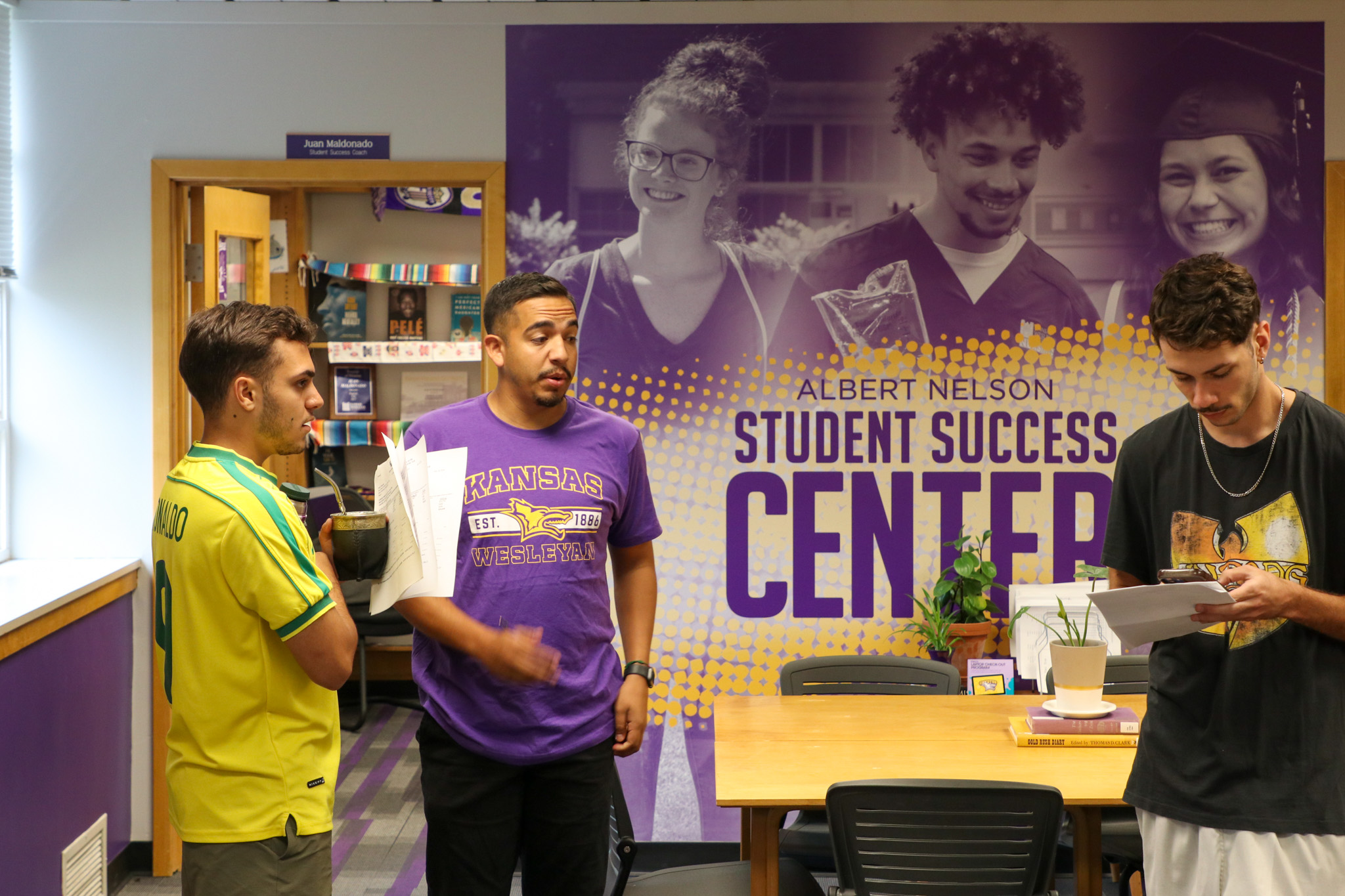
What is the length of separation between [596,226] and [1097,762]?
2.37 meters

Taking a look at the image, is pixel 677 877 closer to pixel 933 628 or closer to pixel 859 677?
pixel 859 677

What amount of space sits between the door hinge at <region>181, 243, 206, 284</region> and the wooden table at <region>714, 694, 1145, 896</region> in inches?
96.3

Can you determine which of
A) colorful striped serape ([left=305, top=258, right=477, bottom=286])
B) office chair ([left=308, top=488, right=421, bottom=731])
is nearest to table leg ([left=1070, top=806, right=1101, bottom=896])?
office chair ([left=308, top=488, right=421, bottom=731])

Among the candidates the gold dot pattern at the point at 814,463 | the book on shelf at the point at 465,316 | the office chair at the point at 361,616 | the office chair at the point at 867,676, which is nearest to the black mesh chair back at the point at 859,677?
the office chair at the point at 867,676

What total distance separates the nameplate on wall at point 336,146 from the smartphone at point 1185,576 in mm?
3035

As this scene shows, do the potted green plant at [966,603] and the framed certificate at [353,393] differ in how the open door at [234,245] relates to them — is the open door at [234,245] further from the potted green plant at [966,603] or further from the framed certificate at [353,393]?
the potted green plant at [966,603]

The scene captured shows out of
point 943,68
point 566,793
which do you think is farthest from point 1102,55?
point 566,793

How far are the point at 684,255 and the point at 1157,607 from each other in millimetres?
2470

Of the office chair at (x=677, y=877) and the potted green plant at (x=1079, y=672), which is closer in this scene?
the office chair at (x=677, y=877)

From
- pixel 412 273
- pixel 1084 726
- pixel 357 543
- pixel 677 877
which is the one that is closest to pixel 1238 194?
pixel 1084 726

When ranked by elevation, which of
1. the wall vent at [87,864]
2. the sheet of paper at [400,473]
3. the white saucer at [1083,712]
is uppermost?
the sheet of paper at [400,473]

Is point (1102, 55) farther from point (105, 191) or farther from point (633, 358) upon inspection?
point (105, 191)

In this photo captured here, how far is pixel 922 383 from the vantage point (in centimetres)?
394

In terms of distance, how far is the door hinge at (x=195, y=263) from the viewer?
4.00 m
